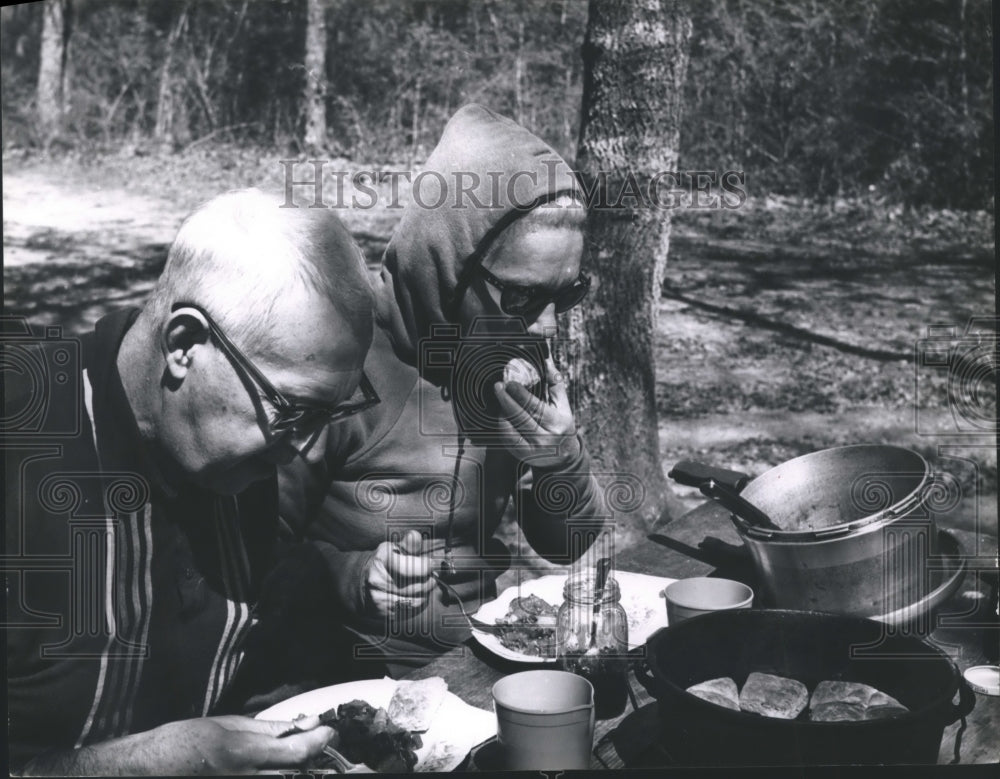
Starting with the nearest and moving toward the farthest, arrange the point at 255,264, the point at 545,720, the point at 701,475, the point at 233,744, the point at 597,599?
the point at 545,720 → the point at 233,744 → the point at 255,264 → the point at 597,599 → the point at 701,475

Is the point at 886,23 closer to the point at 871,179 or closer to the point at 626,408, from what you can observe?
the point at 871,179

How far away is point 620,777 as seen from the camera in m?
2.61

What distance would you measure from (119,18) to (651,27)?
1.53m

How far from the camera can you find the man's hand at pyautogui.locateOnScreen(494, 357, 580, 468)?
9.59ft

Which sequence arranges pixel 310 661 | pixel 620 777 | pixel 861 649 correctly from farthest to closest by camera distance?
pixel 310 661 → pixel 620 777 → pixel 861 649

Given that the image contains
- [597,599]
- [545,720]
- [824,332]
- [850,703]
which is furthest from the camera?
[824,332]

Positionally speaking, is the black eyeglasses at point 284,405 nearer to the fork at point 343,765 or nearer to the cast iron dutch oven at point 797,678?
the fork at point 343,765

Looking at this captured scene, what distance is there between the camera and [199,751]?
2500mm

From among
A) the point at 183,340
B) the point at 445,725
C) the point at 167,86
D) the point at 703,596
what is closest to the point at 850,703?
the point at 703,596

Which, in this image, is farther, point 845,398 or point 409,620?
point 845,398

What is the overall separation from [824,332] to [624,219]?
0.71m

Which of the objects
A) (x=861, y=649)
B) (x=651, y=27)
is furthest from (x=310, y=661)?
(x=651, y=27)

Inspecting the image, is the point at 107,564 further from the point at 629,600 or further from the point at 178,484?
the point at 629,600

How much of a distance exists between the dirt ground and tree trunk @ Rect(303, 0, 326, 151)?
42.7 inches
